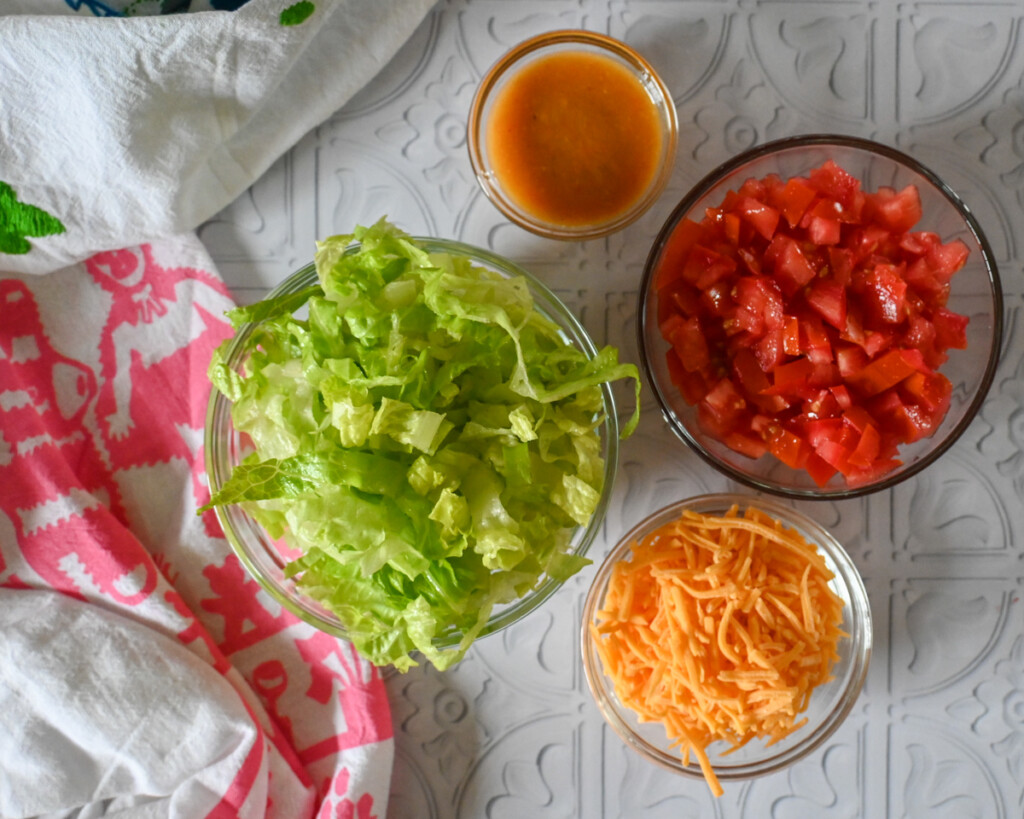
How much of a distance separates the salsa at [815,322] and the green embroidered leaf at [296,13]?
67 centimetres

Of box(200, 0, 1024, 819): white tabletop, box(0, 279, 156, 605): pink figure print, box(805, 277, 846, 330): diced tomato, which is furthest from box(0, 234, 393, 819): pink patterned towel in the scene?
box(805, 277, 846, 330): diced tomato

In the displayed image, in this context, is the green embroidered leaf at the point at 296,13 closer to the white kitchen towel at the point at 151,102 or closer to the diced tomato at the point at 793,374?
the white kitchen towel at the point at 151,102

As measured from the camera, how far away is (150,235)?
141cm

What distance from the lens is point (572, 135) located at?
139 cm

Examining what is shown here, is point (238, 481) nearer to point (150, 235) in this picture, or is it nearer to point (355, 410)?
point (355, 410)

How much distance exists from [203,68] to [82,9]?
10.5 inches

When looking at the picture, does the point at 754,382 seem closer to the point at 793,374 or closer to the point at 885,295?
the point at 793,374

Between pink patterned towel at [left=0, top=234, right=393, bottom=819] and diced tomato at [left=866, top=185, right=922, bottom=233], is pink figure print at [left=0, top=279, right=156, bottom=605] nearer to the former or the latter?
pink patterned towel at [left=0, top=234, right=393, bottom=819]

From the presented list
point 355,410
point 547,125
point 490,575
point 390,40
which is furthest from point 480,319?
point 390,40

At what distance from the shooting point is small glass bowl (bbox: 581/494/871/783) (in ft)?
4.46

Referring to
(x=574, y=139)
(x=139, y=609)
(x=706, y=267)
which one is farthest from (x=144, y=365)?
(x=706, y=267)

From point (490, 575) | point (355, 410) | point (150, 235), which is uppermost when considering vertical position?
point (150, 235)

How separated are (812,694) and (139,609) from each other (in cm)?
112

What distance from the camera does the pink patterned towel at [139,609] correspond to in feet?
4.45
